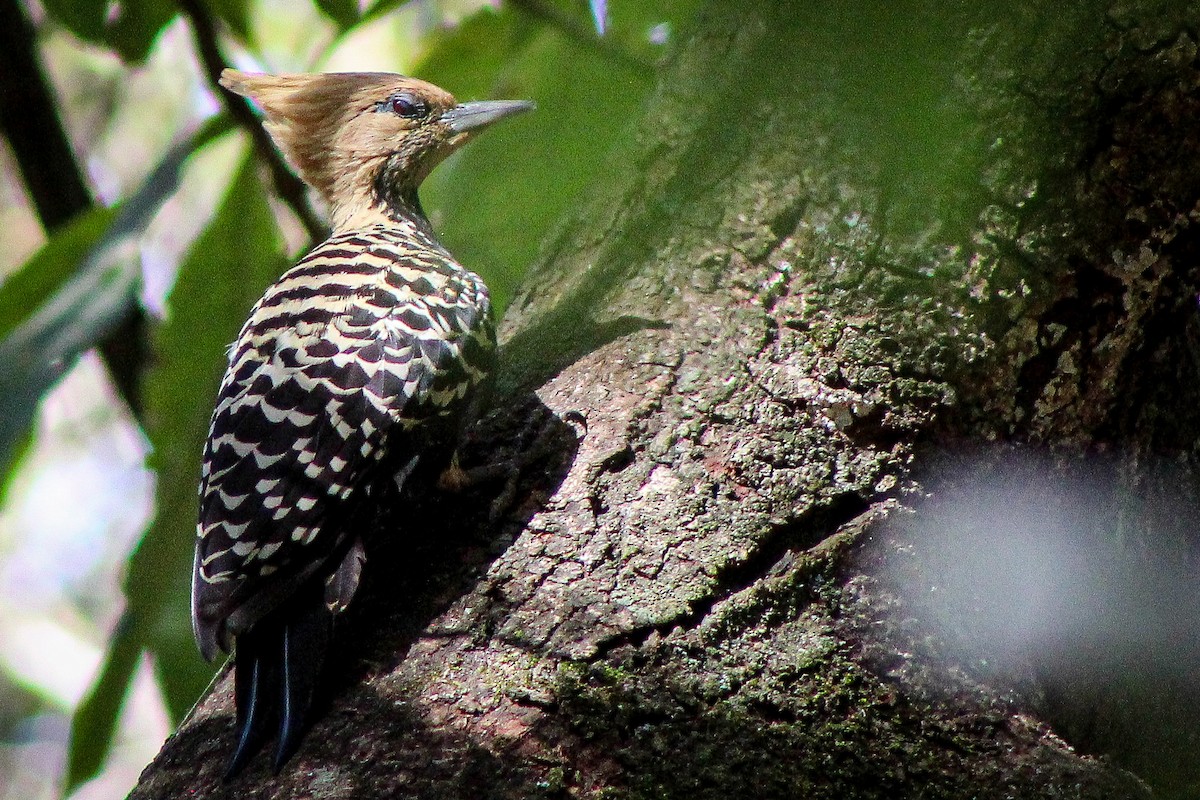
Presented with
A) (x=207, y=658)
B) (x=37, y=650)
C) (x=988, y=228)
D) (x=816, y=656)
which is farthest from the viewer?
(x=37, y=650)

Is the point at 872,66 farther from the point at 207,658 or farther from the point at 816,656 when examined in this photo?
the point at 207,658

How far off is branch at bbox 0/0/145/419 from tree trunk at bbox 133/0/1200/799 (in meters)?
2.06

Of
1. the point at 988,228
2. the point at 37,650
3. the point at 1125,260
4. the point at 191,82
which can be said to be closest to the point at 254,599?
the point at 988,228

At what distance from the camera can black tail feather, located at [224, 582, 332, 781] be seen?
76.5 inches

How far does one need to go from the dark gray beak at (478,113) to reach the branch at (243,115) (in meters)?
0.55

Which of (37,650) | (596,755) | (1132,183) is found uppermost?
(1132,183)

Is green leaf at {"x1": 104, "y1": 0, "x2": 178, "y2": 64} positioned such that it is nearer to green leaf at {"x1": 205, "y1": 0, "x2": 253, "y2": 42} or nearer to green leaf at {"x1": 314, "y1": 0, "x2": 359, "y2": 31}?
green leaf at {"x1": 205, "y1": 0, "x2": 253, "y2": 42}

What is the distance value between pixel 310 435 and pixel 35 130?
1.82 meters

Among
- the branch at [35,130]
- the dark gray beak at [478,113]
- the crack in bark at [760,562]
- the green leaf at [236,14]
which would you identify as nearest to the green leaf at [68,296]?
the green leaf at [236,14]

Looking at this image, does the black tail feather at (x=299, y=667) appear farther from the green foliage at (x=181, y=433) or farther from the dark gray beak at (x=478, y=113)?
the dark gray beak at (x=478, y=113)

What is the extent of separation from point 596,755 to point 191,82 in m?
8.66

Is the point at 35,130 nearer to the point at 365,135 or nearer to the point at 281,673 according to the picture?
the point at 365,135

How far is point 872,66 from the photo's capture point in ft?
3.26

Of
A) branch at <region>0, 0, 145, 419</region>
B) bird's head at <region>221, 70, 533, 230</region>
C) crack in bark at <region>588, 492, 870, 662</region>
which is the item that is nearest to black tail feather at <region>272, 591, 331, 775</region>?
crack in bark at <region>588, 492, 870, 662</region>
